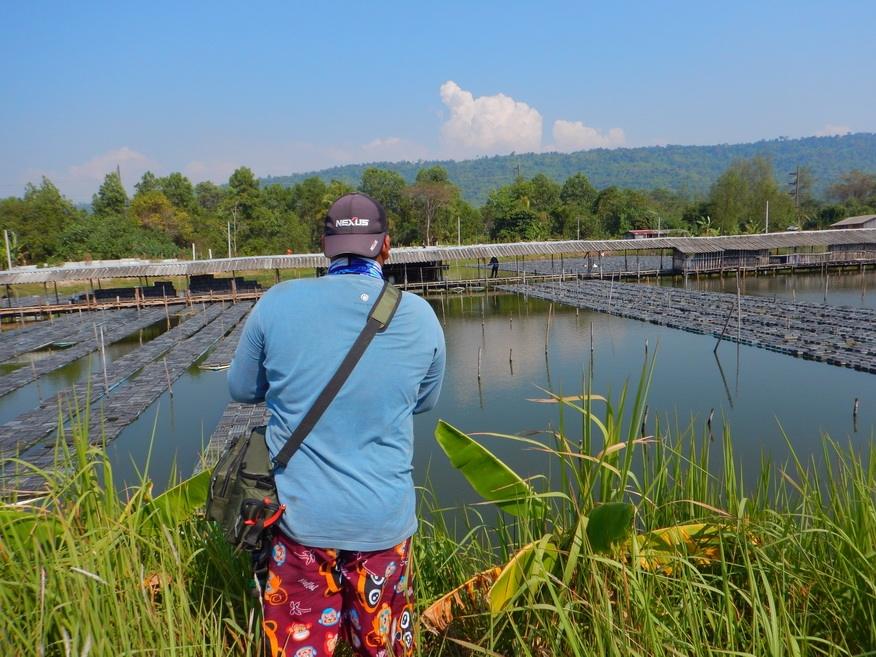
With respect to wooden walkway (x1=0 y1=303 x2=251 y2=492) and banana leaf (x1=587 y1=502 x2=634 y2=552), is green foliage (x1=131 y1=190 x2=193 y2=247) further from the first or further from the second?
banana leaf (x1=587 y1=502 x2=634 y2=552)

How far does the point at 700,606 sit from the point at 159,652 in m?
1.20

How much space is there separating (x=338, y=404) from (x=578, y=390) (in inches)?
388

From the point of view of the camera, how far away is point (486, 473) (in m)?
1.91

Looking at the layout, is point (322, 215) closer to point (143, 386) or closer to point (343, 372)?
point (143, 386)

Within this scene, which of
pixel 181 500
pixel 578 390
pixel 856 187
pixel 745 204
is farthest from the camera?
pixel 856 187

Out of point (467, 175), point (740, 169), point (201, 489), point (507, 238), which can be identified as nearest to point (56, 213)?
point (507, 238)

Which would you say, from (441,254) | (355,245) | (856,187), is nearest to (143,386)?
(355,245)

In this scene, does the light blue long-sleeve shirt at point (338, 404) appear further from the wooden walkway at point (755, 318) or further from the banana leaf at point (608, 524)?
the wooden walkway at point (755, 318)

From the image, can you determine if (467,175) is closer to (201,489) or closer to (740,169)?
(740,169)

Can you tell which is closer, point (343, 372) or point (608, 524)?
point (343, 372)

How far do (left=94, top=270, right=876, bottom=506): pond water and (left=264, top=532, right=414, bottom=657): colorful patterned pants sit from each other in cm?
499

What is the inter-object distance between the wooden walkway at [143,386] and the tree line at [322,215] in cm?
1587

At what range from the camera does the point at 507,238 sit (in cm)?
4219

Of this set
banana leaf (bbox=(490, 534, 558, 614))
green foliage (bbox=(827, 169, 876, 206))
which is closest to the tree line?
green foliage (bbox=(827, 169, 876, 206))
